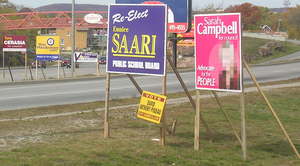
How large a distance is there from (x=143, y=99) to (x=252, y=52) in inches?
1670

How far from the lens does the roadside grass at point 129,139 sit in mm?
6180

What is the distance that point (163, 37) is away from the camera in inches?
276

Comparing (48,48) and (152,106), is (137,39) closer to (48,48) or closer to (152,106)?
(152,106)

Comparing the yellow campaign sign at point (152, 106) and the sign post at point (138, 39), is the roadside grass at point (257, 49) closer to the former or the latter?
the sign post at point (138, 39)

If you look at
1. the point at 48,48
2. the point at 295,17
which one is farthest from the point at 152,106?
the point at 295,17

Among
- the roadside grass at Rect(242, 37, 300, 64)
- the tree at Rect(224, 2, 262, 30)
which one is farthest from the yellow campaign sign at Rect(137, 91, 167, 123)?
the tree at Rect(224, 2, 262, 30)

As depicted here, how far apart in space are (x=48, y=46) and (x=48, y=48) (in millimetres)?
132

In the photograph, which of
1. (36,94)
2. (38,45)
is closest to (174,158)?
(36,94)

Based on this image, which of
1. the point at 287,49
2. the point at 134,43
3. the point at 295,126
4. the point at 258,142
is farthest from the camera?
the point at 287,49

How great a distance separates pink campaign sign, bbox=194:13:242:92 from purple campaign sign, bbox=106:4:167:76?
69 cm

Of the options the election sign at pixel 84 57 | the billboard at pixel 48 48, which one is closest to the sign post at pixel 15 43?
the billboard at pixel 48 48

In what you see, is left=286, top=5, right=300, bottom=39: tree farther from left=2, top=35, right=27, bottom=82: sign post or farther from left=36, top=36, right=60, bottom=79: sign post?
left=2, top=35, right=27, bottom=82: sign post

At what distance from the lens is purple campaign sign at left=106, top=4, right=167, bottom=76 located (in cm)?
706

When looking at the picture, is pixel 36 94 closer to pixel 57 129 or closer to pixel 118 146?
pixel 57 129
